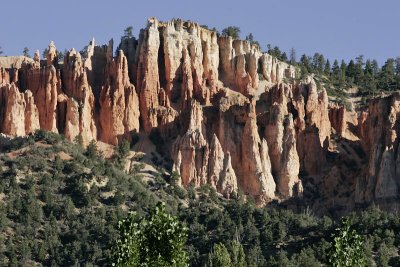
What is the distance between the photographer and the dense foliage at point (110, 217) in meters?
109

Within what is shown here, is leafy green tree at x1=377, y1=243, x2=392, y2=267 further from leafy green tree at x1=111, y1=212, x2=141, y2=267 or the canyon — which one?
leafy green tree at x1=111, y1=212, x2=141, y2=267

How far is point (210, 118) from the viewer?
13450cm

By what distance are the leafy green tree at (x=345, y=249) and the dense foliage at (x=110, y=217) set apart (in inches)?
1961

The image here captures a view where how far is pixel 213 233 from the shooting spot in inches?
4651

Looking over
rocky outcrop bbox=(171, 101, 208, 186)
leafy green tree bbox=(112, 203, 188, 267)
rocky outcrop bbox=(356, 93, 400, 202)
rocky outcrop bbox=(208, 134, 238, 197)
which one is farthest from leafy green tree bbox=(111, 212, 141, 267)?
rocky outcrop bbox=(356, 93, 400, 202)

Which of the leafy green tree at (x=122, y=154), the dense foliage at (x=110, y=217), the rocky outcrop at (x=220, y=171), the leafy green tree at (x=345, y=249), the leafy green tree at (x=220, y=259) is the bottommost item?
the leafy green tree at (x=345, y=249)

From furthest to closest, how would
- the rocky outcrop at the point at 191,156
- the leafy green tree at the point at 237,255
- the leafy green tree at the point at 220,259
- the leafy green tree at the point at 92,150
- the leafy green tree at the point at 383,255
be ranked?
the rocky outcrop at the point at 191,156 → the leafy green tree at the point at 92,150 → the leafy green tree at the point at 383,255 → the leafy green tree at the point at 237,255 → the leafy green tree at the point at 220,259

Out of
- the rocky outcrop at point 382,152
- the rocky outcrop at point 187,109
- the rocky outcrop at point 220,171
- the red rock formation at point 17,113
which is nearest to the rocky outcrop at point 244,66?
the rocky outcrop at point 187,109

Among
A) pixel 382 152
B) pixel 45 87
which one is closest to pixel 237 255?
pixel 382 152

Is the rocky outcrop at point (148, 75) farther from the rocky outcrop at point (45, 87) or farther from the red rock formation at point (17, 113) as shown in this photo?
the red rock formation at point (17, 113)

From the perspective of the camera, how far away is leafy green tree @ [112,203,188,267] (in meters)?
53.8

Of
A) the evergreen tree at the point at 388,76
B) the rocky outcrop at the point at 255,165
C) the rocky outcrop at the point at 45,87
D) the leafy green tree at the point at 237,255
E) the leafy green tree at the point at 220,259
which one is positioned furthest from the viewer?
the evergreen tree at the point at 388,76

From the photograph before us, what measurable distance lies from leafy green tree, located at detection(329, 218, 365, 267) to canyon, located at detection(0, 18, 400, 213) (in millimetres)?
74485

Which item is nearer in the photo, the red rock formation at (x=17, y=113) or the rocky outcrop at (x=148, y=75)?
the red rock formation at (x=17, y=113)
